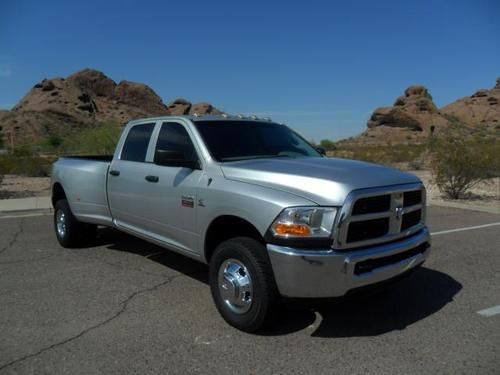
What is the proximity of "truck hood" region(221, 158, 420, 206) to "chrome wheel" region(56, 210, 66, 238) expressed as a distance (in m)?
3.86

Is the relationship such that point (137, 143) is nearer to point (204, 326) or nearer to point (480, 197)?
point (204, 326)

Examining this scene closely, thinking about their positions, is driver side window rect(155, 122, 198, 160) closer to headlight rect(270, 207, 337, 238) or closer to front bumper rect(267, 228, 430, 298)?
headlight rect(270, 207, 337, 238)

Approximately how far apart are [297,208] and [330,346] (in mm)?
1177

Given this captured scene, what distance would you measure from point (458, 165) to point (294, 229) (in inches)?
437

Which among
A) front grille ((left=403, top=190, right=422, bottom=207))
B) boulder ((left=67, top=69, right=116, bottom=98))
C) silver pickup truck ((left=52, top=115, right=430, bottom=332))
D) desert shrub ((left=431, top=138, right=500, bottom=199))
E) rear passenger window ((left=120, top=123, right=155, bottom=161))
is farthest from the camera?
boulder ((left=67, top=69, right=116, bottom=98))

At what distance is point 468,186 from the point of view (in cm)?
1383

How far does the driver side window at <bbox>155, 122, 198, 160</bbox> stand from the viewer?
16.6 feet

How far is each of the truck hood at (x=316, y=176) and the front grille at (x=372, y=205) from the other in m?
0.11

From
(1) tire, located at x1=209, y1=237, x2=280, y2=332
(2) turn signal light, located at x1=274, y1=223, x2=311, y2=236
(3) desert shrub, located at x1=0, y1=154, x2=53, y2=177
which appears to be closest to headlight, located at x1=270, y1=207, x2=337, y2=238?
(2) turn signal light, located at x1=274, y1=223, x2=311, y2=236

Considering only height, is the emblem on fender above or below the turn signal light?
above

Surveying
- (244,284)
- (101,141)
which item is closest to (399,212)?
(244,284)

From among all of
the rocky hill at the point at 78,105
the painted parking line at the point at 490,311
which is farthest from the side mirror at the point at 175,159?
the rocky hill at the point at 78,105

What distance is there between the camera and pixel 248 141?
5.32 metres

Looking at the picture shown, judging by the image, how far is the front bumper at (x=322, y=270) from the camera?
12.1 feet
